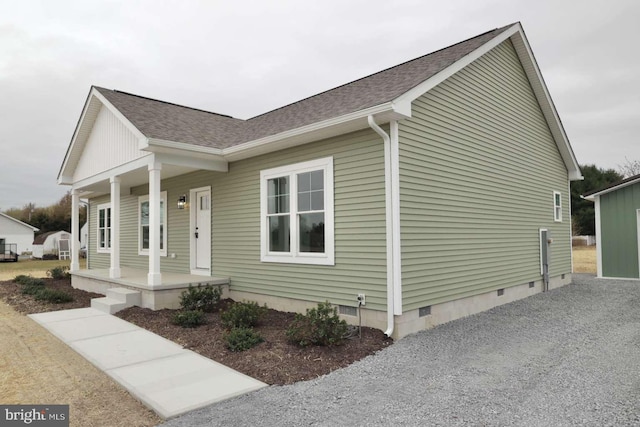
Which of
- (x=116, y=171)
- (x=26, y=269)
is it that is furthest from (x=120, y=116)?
(x=26, y=269)

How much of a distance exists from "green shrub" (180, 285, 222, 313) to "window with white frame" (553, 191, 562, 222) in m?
9.19

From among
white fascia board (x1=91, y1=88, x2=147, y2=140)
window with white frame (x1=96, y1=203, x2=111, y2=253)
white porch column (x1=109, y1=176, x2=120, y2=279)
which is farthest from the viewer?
window with white frame (x1=96, y1=203, x2=111, y2=253)

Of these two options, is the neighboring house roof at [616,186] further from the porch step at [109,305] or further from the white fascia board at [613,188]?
the porch step at [109,305]

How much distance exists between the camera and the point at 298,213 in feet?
22.4

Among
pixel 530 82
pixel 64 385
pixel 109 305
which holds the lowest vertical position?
pixel 64 385

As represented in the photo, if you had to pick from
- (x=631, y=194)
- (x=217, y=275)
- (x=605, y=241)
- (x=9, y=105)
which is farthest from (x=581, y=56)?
(x=9, y=105)

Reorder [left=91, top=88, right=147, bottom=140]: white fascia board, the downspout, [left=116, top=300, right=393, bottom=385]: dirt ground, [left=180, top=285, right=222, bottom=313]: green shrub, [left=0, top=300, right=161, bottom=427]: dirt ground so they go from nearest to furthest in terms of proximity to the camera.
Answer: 1. [left=0, top=300, right=161, bottom=427]: dirt ground
2. [left=116, top=300, right=393, bottom=385]: dirt ground
3. the downspout
4. [left=180, top=285, right=222, bottom=313]: green shrub
5. [left=91, top=88, right=147, bottom=140]: white fascia board

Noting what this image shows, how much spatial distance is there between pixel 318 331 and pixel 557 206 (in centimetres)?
913

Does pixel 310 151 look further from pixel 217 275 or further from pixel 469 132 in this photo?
pixel 217 275

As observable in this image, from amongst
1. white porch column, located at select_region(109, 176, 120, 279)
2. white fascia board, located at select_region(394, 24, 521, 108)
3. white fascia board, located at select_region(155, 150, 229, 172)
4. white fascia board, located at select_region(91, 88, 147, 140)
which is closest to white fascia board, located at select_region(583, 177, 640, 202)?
white fascia board, located at select_region(394, 24, 521, 108)

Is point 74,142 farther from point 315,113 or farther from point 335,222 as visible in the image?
point 335,222

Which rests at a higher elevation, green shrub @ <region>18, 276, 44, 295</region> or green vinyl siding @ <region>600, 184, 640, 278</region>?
green vinyl siding @ <region>600, 184, 640, 278</region>

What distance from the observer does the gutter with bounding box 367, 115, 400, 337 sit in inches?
213

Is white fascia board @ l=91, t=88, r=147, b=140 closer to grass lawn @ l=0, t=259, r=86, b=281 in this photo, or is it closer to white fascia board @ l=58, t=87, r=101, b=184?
white fascia board @ l=58, t=87, r=101, b=184
